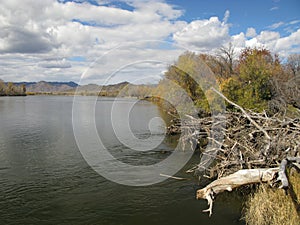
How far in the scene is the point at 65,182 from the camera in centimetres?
1179

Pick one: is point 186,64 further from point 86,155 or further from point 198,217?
point 198,217

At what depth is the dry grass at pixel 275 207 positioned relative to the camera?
281 inches

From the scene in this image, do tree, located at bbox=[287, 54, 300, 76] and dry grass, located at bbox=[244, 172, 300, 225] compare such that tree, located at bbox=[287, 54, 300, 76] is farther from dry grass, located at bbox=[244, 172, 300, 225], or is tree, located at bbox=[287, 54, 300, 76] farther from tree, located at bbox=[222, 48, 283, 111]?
dry grass, located at bbox=[244, 172, 300, 225]

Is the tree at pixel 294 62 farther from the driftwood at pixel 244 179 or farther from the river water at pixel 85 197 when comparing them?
the driftwood at pixel 244 179

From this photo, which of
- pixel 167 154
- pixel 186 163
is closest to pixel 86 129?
pixel 167 154

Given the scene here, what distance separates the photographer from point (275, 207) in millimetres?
7445

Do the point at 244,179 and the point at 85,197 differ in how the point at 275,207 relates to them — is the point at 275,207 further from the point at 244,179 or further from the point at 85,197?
the point at 85,197

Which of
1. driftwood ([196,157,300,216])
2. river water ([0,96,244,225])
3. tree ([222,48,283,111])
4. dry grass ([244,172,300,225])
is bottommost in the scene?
river water ([0,96,244,225])

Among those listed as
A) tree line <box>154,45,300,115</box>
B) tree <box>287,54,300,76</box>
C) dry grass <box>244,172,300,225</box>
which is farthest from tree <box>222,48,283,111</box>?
tree <box>287,54,300,76</box>

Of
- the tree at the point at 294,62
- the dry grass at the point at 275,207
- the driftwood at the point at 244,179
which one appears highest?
the tree at the point at 294,62

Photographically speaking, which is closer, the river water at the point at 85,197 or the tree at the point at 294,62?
the river water at the point at 85,197

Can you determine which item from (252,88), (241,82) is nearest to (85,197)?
(252,88)

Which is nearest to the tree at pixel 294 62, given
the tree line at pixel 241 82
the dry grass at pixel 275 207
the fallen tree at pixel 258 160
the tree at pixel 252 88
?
the tree line at pixel 241 82

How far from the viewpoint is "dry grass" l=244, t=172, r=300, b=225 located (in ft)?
23.4
